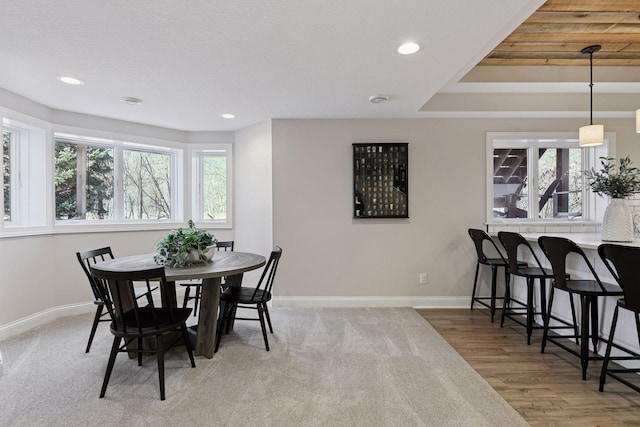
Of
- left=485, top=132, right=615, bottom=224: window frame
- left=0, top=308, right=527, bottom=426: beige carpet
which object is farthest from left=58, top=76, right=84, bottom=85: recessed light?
left=485, top=132, right=615, bottom=224: window frame

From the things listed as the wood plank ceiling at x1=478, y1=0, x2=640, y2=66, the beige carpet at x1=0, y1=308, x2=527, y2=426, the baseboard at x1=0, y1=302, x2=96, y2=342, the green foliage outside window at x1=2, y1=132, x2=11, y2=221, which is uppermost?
the wood plank ceiling at x1=478, y1=0, x2=640, y2=66

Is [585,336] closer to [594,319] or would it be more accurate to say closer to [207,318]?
[594,319]

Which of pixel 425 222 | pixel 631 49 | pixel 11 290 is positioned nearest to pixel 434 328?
pixel 425 222

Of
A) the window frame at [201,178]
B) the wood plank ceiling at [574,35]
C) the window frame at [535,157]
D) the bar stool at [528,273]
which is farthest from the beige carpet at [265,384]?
the wood plank ceiling at [574,35]

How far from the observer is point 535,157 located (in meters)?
4.07

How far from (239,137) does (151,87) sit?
1645 millimetres

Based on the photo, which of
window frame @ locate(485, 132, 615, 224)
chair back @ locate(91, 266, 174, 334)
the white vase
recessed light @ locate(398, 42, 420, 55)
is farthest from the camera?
window frame @ locate(485, 132, 615, 224)

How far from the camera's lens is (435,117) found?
13.1 ft

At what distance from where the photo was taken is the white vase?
2.63m

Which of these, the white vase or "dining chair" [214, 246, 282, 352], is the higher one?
the white vase

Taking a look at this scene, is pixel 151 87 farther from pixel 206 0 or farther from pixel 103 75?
pixel 206 0

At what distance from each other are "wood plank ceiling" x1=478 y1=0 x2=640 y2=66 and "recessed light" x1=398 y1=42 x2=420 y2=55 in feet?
3.70

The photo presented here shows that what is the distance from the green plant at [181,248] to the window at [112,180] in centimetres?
206

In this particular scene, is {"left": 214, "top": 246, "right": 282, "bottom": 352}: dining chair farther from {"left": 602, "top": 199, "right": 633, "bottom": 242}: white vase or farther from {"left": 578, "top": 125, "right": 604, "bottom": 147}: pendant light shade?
{"left": 578, "top": 125, "right": 604, "bottom": 147}: pendant light shade
